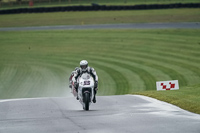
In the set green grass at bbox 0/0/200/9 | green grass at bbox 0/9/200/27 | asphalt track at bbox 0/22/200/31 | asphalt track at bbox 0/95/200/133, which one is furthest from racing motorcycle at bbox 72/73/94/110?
green grass at bbox 0/0/200/9

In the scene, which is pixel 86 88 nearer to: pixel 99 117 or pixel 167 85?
pixel 99 117

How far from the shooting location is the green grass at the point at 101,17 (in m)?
54.1

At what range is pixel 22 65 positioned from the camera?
3444cm

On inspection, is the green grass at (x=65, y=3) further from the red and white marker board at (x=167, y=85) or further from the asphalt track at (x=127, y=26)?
the red and white marker board at (x=167, y=85)

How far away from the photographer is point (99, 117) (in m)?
12.3

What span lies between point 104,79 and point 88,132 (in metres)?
19.3

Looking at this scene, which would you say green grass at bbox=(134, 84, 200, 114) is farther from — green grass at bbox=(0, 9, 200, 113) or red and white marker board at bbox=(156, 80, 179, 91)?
red and white marker board at bbox=(156, 80, 179, 91)

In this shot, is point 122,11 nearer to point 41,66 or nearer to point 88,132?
point 41,66

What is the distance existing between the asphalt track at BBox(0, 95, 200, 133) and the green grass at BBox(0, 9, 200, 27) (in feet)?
126

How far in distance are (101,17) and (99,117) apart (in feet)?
149

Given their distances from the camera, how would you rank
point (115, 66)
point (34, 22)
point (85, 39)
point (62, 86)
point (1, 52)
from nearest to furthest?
1. point (62, 86)
2. point (115, 66)
3. point (1, 52)
4. point (85, 39)
5. point (34, 22)

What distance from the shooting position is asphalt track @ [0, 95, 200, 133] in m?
10.4

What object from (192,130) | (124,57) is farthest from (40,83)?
(192,130)

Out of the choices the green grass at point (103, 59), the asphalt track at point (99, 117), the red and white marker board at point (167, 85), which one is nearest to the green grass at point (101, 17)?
the green grass at point (103, 59)
